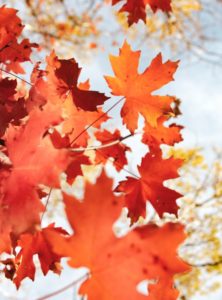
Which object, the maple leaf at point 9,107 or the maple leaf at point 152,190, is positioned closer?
the maple leaf at point 9,107

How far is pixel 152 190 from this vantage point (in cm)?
134

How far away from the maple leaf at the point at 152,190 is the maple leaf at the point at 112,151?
25 centimetres

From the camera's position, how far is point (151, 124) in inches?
54.4

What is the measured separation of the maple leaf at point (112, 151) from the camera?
161 centimetres

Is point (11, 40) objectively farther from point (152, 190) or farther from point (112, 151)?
point (152, 190)

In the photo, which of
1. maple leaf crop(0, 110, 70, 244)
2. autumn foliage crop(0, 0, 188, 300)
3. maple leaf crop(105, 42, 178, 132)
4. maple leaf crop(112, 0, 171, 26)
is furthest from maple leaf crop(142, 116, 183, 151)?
maple leaf crop(0, 110, 70, 244)

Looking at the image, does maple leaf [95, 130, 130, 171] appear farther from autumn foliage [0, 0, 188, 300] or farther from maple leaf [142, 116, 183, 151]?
maple leaf [142, 116, 183, 151]

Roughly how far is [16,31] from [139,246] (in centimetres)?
96

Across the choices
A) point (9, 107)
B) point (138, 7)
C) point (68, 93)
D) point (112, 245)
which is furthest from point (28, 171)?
point (138, 7)

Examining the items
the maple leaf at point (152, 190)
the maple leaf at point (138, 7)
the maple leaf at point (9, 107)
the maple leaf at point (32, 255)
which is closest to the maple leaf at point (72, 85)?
the maple leaf at point (9, 107)

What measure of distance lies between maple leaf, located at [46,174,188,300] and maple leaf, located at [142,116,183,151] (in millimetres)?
806

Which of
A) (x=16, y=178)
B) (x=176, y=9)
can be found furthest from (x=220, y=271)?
(x=16, y=178)

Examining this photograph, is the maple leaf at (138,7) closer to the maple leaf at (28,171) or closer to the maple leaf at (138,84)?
the maple leaf at (138,84)

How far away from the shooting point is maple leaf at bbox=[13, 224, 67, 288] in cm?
124
